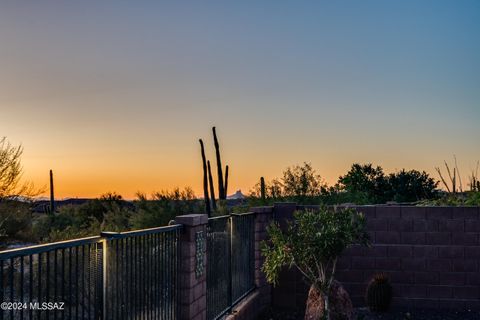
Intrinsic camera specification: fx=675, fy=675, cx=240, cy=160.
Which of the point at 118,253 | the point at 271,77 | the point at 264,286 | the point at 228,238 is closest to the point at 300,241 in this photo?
the point at 228,238

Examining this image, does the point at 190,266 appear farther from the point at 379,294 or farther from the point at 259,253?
the point at 379,294

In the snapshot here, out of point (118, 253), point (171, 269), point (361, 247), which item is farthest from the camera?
point (361, 247)

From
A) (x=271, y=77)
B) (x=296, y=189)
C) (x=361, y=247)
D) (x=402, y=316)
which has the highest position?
(x=271, y=77)

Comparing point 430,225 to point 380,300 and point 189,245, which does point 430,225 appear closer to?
point 380,300

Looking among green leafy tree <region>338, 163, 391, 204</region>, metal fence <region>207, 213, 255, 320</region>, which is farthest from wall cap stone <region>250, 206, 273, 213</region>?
green leafy tree <region>338, 163, 391, 204</region>

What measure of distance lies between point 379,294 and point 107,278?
8033 millimetres

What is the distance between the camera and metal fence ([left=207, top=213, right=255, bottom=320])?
30.1 feet

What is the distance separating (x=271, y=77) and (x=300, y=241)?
9.20m

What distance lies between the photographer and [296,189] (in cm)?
2947

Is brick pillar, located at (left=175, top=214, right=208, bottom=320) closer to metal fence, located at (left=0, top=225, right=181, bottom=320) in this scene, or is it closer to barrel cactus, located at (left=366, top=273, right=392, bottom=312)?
metal fence, located at (left=0, top=225, right=181, bottom=320)

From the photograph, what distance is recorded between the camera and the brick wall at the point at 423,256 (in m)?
13.3

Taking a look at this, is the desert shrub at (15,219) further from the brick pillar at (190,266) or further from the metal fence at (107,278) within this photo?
the metal fence at (107,278)

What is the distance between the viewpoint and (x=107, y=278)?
5.72 metres

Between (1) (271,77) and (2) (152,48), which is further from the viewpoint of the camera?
(1) (271,77)
